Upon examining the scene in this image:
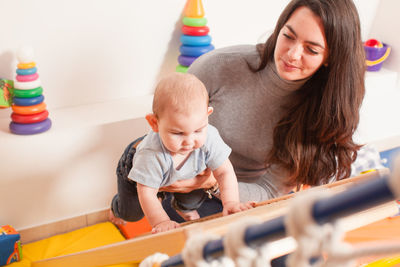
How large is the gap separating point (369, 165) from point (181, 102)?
1504mm

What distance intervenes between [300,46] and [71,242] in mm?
1280

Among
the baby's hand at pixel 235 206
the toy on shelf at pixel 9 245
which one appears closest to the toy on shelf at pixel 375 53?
the baby's hand at pixel 235 206

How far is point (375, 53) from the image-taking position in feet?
7.61

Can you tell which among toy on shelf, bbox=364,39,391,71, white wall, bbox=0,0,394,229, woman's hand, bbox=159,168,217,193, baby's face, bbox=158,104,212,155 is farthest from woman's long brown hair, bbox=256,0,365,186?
toy on shelf, bbox=364,39,391,71

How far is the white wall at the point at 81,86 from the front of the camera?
Answer: 1.59 meters

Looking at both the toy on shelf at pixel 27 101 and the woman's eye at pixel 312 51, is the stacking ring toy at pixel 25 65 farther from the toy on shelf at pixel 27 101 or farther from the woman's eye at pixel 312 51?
the woman's eye at pixel 312 51

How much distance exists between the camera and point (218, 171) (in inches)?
45.3

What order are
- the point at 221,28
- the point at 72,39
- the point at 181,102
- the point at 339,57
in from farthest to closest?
1. the point at 221,28
2. the point at 72,39
3. the point at 339,57
4. the point at 181,102

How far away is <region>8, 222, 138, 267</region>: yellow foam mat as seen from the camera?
1688 mm

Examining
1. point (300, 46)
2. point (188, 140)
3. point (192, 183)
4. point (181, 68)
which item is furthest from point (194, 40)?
point (188, 140)

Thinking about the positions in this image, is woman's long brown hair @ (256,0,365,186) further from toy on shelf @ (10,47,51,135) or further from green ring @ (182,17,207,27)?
toy on shelf @ (10,47,51,135)

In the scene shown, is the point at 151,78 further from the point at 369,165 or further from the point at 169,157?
the point at 369,165

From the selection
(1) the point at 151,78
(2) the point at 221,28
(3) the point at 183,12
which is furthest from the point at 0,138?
(2) the point at 221,28

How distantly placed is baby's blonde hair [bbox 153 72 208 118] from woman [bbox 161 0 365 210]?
32 cm
